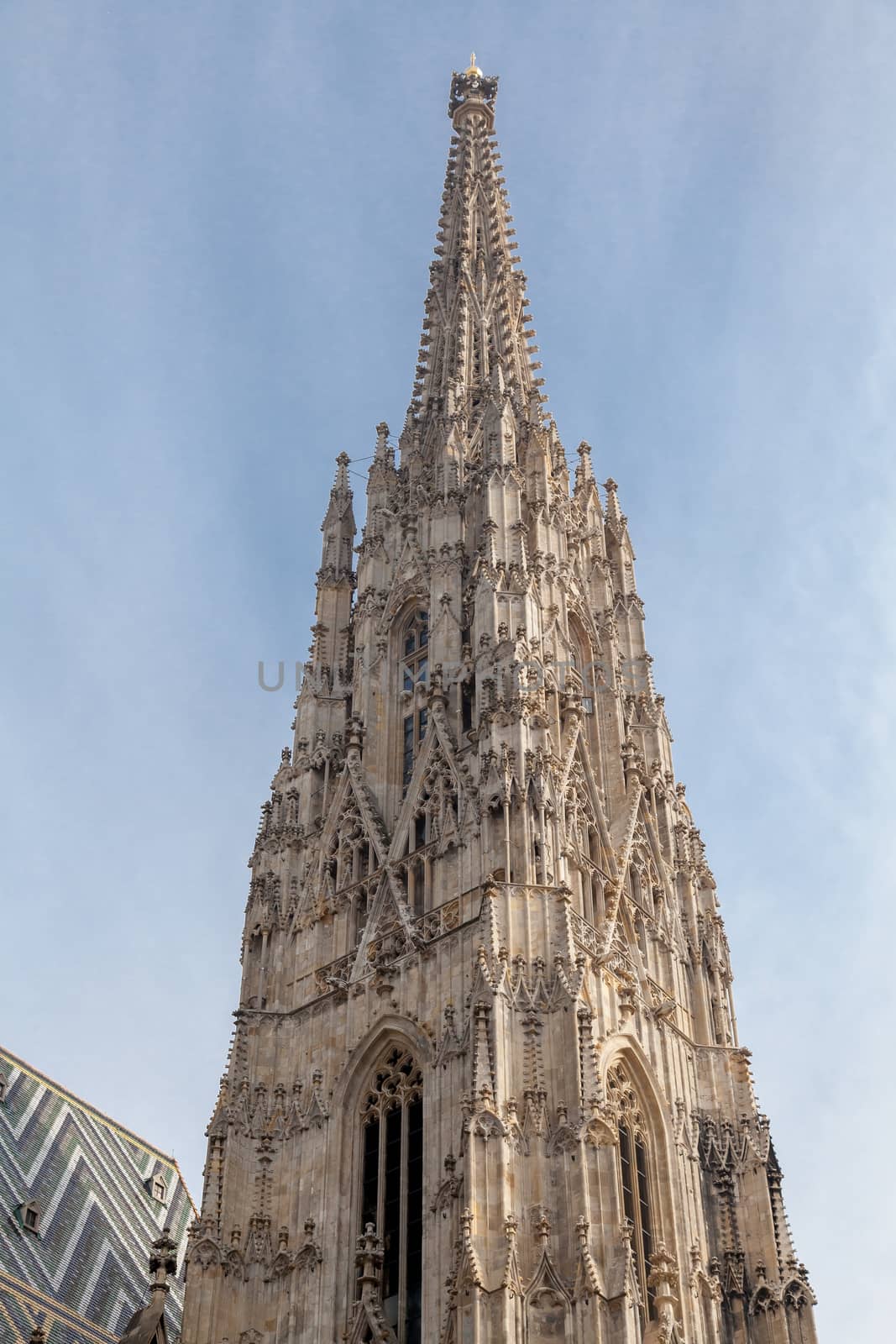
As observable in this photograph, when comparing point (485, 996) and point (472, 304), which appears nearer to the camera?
point (485, 996)

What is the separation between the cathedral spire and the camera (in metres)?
55.1

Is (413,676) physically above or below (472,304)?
below

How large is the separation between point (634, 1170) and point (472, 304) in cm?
3214

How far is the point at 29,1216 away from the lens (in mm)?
43219

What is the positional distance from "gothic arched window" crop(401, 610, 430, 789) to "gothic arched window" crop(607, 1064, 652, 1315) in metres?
9.67

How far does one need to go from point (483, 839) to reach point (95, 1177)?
17.8m

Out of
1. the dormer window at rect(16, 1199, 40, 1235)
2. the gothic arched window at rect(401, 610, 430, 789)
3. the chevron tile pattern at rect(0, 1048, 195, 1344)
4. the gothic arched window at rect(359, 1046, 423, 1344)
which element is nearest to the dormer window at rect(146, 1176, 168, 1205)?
the chevron tile pattern at rect(0, 1048, 195, 1344)

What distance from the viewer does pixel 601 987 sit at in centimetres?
3672

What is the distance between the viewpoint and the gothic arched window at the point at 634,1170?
1320 inches

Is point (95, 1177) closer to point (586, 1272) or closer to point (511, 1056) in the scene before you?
point (511, 1056)

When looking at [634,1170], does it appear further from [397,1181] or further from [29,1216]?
[29,1216]

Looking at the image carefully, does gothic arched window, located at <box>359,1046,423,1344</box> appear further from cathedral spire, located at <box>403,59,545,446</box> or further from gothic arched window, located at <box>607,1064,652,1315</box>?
cathedral spire, located at <box>403,59,545,446</box>

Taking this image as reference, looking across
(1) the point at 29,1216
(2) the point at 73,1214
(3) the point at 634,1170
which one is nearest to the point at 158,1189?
(2) the point at 73,1214

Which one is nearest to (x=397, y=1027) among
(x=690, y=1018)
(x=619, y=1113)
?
(x=619, y=1113)
